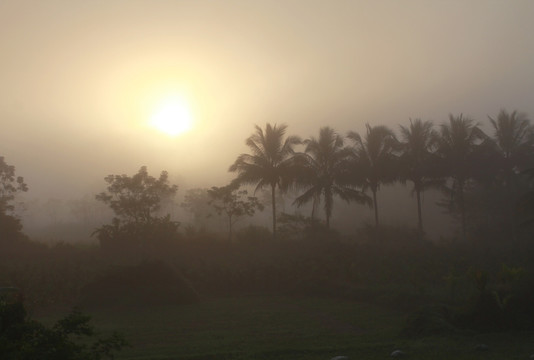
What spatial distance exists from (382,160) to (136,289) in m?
16.5

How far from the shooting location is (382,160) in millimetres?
28703

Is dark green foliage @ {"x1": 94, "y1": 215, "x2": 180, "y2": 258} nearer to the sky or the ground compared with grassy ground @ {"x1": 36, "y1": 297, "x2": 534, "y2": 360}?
nearer to the sky

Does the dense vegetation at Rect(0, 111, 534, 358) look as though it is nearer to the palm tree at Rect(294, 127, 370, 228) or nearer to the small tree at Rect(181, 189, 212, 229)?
the palm tree at Rect(294, 127, 370, 228)

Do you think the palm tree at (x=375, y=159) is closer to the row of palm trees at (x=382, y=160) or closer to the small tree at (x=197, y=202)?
the row of palm trees at (x=382, y=160)

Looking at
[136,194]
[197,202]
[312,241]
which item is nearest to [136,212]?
[136,194]

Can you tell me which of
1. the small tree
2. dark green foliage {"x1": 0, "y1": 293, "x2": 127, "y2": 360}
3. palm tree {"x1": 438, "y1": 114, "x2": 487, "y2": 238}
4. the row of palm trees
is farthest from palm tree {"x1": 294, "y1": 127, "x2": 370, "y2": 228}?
the small tree

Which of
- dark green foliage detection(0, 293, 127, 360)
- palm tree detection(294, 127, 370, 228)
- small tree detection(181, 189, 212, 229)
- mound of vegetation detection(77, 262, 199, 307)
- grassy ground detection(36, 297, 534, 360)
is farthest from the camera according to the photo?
small tree detection(181, 189, 212, 229)

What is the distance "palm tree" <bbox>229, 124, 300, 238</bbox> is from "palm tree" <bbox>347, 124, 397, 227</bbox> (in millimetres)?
3765

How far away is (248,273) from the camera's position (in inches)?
829

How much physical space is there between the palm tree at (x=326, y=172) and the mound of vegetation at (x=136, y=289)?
11.9m

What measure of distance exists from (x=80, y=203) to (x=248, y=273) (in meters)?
66.6

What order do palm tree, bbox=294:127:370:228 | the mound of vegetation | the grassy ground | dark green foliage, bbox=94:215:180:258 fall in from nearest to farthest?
the grassy ground, the mound of vegetation, dark green foliage, bbox=94:215:180:258, palm tree, bbox=294:127:370:228

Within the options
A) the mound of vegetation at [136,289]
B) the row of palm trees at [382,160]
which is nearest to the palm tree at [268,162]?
the row of palm trees at [382,160]

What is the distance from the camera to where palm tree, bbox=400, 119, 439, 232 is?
1141 inches
